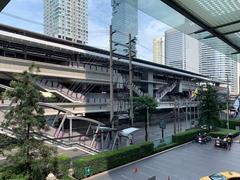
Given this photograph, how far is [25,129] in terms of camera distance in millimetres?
13102

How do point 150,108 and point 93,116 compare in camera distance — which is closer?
point 150,108

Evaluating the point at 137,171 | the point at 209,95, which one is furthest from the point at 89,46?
the point at 137,171

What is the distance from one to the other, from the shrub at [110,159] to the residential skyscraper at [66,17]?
22.8 meters

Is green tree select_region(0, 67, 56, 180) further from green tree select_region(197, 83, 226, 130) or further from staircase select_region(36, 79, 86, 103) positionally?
green tree select_region(197, 83, 226, 130)

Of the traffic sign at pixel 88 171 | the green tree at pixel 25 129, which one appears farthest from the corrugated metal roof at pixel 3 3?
the traffic sign at pixel 88 171

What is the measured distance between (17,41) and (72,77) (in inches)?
350

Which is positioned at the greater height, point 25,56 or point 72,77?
point 25,56

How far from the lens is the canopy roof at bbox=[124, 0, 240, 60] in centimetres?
355

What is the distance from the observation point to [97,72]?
37.3 metres

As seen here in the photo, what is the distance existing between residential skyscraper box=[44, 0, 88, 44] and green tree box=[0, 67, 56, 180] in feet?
78.2

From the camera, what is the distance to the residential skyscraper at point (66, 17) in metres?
35.2

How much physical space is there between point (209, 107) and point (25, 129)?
31569 mm

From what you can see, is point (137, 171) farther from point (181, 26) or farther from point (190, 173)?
point (181, 26)

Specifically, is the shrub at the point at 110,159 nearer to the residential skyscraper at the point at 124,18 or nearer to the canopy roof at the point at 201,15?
the residential skyscraper at the point at 124,18
